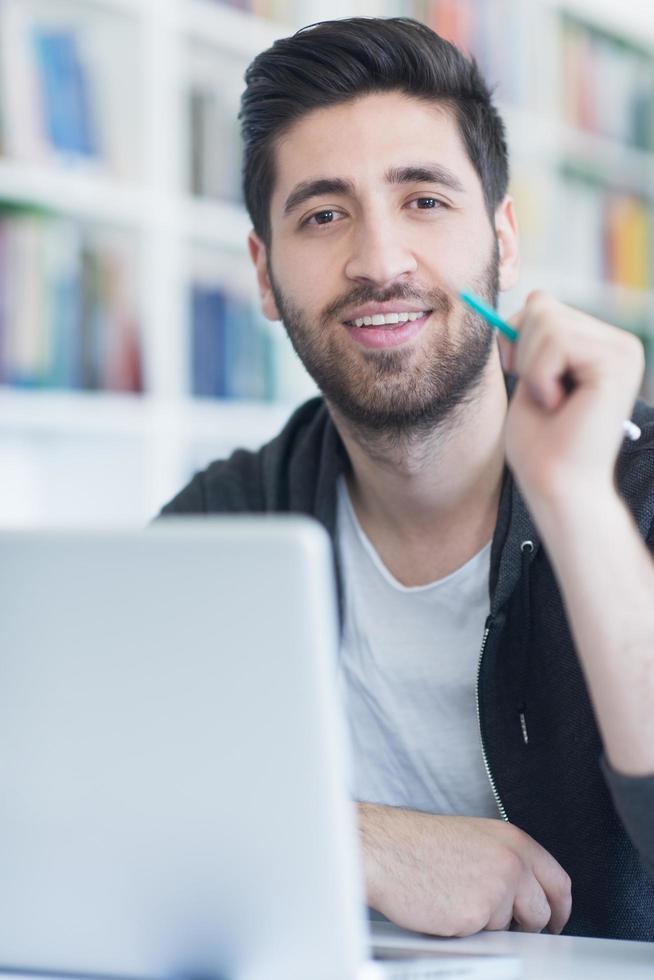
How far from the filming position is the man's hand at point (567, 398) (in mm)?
888

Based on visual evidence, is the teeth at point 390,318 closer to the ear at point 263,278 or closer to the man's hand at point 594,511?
the ear at point 263,278

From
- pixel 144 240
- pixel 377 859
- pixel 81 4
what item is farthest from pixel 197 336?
pixel 377 859

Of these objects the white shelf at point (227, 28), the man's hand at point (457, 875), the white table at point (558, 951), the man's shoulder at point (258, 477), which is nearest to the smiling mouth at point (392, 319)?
the man's shoulder at point (258, 477)

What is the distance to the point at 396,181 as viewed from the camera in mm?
1432

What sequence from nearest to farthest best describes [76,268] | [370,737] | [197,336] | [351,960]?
[351,960] → [370,737] → [76,268] → [197,336]

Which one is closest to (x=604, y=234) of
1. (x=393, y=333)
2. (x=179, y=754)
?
(x=393, y=333)

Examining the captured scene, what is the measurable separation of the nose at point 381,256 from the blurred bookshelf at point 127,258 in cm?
82

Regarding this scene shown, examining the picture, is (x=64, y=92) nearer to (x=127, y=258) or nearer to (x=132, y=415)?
(x=127, y=258)

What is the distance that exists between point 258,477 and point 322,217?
38cm

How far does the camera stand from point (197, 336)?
2.46 m

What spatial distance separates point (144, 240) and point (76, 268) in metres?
0.17

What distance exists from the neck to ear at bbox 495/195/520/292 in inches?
6.7

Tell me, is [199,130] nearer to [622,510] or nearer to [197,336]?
[197,336]

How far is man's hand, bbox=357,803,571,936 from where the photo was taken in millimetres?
990
